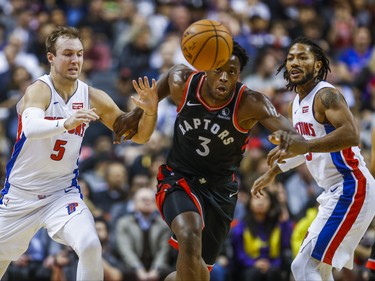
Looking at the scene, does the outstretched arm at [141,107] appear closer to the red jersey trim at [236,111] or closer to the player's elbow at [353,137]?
the red jersey trim at [236,111]

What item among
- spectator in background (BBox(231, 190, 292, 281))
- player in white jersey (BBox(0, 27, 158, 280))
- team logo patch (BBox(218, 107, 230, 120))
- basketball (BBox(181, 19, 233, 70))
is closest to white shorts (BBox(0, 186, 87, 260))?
player in white jersey (BBox(0, 27, 158, 280))

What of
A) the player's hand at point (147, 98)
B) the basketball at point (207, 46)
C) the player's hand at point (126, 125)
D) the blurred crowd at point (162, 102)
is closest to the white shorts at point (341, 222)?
the basketball at point (207, 46)

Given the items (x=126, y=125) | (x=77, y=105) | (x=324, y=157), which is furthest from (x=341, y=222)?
(x=77, y=105)

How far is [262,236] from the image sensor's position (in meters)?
11.0

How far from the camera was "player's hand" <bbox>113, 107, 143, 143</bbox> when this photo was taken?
25.7 feet

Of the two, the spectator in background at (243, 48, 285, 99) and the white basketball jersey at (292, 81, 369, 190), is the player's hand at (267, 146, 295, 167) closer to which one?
the white basketball jersey at (292, 81, 369, 190)

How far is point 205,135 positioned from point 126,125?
85 centimetres

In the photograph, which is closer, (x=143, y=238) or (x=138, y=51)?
(x=143, y=238)

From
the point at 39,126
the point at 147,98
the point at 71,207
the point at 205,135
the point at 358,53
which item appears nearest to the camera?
the point at 39,126

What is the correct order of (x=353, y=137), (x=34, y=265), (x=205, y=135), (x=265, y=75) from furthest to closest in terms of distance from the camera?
(x=265, y=75) < (x=34, y=265) < (x=205, y=135) < (x=353, y=137)

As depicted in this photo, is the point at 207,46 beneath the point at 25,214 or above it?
above

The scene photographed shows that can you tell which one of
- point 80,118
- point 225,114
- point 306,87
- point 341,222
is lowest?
point 341,222

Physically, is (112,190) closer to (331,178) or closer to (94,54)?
(94,54)

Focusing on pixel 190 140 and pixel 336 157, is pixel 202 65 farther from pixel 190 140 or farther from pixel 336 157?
pixel 336 157
